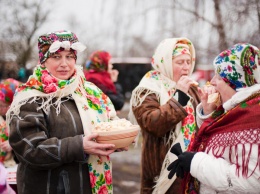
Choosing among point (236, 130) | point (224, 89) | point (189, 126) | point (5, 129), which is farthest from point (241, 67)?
point (5, 129)

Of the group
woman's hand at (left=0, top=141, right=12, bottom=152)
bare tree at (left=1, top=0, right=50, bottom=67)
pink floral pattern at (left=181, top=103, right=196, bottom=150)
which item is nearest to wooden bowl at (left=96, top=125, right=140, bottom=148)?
pink floral pattern at (left=181, top=103, right=196, bottom=150)

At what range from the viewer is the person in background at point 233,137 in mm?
1708

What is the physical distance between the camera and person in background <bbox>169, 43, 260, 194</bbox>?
1708mm

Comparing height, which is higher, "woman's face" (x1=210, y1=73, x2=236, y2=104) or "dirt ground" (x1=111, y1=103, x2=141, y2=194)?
"woman's face" (x1=210, y1=73, x2=236, y2=104)

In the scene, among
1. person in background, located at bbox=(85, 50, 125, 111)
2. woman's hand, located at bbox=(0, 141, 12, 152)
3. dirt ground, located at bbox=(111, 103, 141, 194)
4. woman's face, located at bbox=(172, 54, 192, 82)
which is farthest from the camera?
dirt ground, located at bbox=(111, 103, 141, 194)

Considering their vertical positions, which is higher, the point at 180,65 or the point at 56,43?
the point at 56,43

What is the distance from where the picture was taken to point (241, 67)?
183 cm

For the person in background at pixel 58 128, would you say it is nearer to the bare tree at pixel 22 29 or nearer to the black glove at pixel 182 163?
the black glove at pixel 182 163

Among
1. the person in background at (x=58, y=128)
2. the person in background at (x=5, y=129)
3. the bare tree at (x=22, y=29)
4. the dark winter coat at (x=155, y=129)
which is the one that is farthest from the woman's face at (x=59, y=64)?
the bare tree at (x=22, y=29)

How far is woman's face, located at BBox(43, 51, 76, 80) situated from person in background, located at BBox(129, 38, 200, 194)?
819mm

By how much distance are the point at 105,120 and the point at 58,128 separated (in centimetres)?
38

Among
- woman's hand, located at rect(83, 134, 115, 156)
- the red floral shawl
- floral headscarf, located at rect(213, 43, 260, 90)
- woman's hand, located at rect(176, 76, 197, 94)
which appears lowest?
woman's hand, located at rect(83, 134, 115, 156)

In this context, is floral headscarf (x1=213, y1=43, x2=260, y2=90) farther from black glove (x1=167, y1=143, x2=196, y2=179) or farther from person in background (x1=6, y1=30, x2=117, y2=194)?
person in background (x1=6, y1=30, x2=117, y2=194)

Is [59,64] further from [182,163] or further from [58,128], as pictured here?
[182,163]
